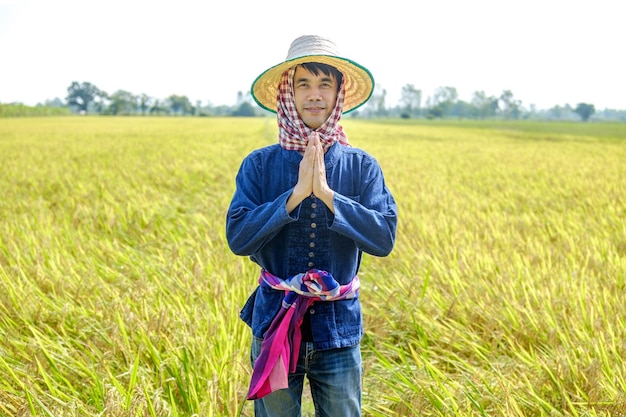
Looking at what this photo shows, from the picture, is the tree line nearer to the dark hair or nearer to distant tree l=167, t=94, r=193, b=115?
distant tree l=167, t=94, r=193, b=115

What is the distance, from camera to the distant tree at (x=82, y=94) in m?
102

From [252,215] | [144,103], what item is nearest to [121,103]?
[144,103]

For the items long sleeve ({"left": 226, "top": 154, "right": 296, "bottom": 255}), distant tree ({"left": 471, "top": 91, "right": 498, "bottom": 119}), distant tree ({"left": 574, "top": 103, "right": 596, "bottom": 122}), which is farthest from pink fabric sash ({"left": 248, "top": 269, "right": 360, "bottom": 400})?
distant tree ({"left": 471, "top": 91, "right": 498, "bottom": 119})

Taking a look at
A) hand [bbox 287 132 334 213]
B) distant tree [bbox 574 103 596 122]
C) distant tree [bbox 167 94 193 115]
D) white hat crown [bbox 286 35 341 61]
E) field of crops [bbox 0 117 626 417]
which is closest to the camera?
hand [bbox 287 132 334 213]

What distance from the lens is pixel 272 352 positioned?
Result: 51.5 inches

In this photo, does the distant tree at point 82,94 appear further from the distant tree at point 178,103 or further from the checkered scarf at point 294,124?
the checkered scarf at point 294,124

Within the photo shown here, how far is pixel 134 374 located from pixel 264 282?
0.55 m

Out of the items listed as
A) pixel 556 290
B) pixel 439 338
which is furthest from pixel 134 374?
pixel 556 290

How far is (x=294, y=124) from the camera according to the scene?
4.66 ft

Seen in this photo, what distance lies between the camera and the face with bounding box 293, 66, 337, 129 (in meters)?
1.41

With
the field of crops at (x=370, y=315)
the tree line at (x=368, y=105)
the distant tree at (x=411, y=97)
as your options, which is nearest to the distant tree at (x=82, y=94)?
the tree line at (x=368, y=105)

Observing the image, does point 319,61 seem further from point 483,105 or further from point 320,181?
point 483,105

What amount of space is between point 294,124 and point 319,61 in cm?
17

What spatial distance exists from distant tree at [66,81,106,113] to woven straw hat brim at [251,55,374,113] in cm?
10988
